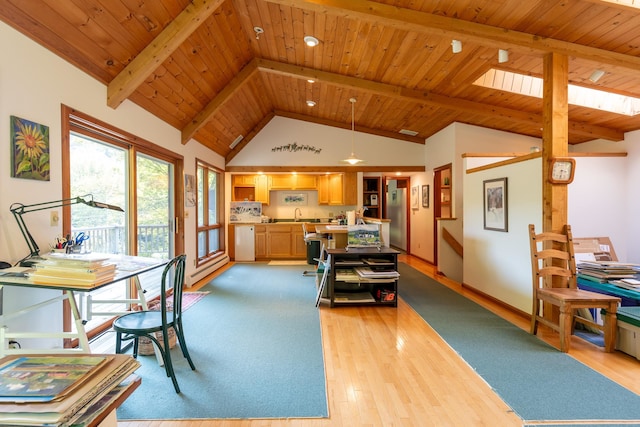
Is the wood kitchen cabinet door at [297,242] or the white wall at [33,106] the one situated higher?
the white wall at [33,106]

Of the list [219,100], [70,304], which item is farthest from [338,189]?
[70,304]

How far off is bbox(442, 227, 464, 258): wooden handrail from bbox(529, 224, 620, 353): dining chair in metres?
2.14

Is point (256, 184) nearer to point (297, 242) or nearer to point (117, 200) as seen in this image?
point (297, 242)

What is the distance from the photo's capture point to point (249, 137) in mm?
7125

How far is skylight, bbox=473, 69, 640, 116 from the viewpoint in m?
4.01

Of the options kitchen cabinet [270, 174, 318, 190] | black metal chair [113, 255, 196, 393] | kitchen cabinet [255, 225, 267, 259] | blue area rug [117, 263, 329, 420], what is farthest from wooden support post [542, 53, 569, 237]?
kitchen cabinet [255, 225, 267, 259]

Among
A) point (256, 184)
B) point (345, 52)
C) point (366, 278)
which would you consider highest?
point (345, 52)

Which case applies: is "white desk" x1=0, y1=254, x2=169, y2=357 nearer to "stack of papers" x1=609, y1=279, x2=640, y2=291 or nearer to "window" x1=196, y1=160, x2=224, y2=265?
"window" x1=196, y1=160, x2=224, y2=265

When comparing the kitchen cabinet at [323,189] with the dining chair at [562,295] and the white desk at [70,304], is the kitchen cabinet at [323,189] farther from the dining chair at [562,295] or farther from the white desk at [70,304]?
the white desk at [70,304]

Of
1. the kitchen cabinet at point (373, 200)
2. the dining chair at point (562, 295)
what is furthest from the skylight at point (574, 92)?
the kitchen cabinet at point (373, 200)

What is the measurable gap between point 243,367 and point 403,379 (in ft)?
4.03

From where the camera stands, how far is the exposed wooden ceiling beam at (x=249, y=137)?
7.08 m

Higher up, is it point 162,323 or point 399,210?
point 399,210

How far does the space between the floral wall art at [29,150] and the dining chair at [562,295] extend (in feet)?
13.8
